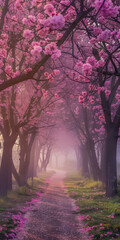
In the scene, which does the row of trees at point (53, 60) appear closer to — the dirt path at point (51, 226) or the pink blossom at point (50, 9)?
the pink blossom at point (50, 9)

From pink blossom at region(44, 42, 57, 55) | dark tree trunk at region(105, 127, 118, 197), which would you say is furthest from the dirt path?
pink blossom at region(44, 42, 57, 55)

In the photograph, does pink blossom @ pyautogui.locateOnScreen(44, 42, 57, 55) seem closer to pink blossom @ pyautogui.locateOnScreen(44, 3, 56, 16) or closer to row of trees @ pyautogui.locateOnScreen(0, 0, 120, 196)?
row of trees @ pyautogui.locateOnScreen(0, 0, 120, 196)

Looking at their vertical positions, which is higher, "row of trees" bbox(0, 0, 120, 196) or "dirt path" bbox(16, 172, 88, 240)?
"row of trees" bbox(0, 0, 120, 196)

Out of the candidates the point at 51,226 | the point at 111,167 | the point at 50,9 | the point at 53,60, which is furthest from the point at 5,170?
the point at 50,9

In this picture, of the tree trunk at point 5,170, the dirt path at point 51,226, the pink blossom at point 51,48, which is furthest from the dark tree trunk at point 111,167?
the pink blossom at point 51,48

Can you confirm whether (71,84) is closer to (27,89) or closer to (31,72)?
(27,89)

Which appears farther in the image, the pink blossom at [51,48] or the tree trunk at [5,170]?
the tree trunk at [5,170]

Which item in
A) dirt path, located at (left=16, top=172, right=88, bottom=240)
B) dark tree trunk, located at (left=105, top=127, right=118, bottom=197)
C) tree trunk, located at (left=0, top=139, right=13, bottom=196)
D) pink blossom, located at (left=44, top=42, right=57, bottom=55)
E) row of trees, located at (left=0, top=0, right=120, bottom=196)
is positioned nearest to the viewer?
pink blossom, located at (left=44, top=42, right=57, bottom=55)

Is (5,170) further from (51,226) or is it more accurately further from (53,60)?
(53,60)

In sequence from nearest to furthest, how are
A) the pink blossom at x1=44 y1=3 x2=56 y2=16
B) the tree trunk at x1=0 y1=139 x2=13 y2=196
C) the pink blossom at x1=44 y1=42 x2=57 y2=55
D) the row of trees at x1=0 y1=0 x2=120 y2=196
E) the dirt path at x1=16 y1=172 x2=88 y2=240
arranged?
the pink blossom at x1=44 y1=3 x2=56 y2=16, the pink blossom at x1=44 y1=42 x2=57 y2=55, the row of trees at x1=0 y1=0 x2=120 y2=196, the dirt path at x1=16 y1=172 x2=88 y2=240, the tree trunk at x1=0 y1=139 x2=13 y2=196

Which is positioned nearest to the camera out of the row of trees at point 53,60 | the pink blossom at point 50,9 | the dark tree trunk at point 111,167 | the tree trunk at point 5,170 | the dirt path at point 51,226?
the pink blossom at point 50,9

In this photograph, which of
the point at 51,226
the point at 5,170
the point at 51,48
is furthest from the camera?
the point at 5,170

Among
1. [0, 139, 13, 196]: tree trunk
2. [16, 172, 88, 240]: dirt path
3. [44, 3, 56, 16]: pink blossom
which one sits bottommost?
[16, 172, 88, 240]: dirt path

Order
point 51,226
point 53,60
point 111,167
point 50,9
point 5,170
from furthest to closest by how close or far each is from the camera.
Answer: point 5,170
point 111,167
point 51,226
point 53,60
point 50,9
